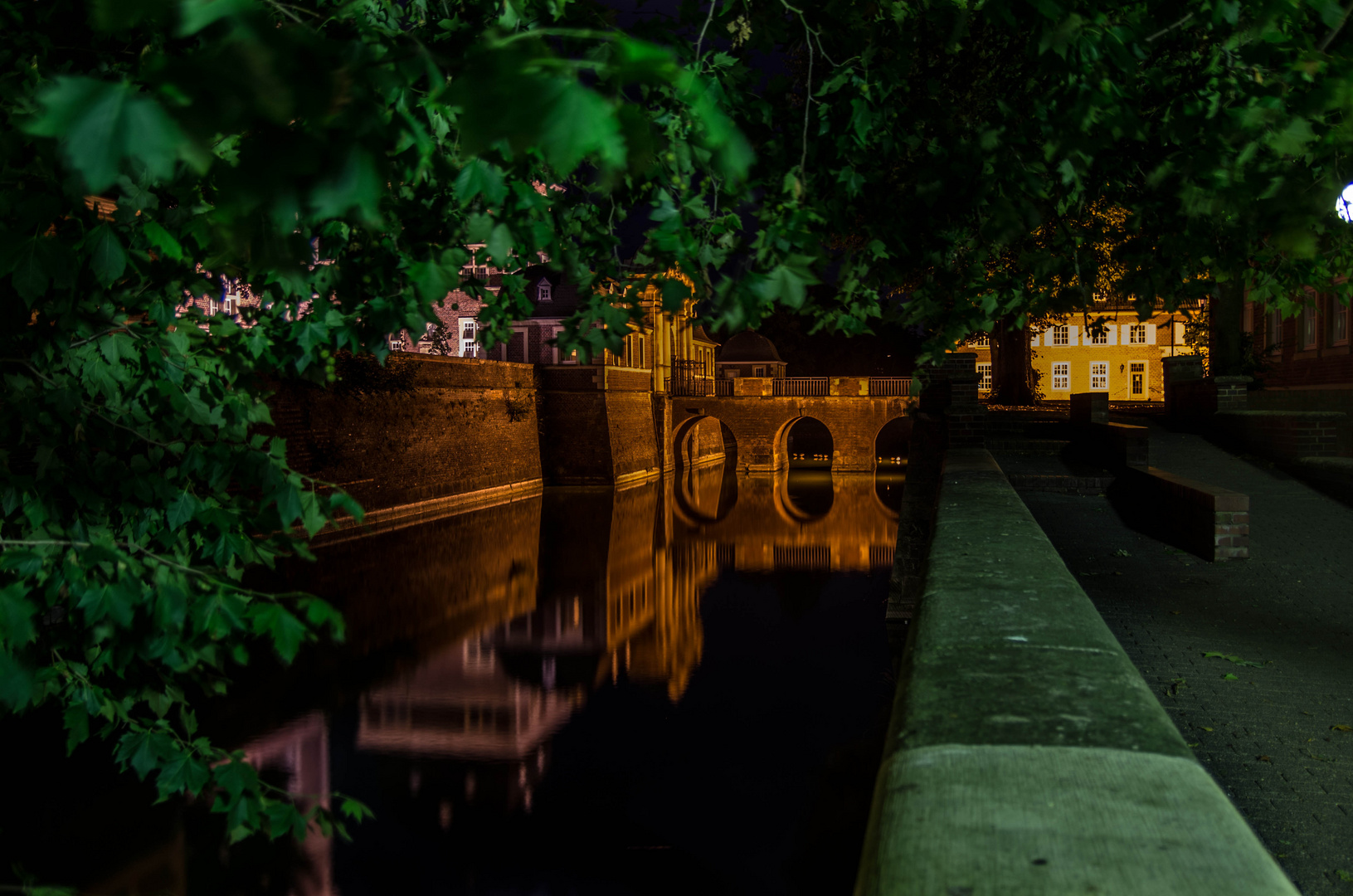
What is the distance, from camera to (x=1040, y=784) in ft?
4.91

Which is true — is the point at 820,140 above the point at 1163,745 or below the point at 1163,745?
above

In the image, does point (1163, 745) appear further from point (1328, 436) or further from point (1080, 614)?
point (1328, 436)

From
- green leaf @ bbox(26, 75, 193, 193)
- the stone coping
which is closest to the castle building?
the stone coping

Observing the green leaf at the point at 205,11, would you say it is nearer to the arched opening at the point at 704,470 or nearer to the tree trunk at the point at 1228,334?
the tree trunk at the point at 1228,334

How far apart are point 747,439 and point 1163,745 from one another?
4140 centimetres

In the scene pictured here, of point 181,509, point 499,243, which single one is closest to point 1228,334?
point 499,243

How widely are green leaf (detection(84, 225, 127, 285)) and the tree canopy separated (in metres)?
0.01

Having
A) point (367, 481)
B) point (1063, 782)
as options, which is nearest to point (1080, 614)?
point (1063, 782)

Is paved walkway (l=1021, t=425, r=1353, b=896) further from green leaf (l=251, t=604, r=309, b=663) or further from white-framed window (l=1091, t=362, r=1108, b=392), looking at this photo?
white-framed window (l=1091, t=362, r=1108, b=392)

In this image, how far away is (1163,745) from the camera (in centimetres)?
164

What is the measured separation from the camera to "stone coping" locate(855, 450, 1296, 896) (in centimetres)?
123

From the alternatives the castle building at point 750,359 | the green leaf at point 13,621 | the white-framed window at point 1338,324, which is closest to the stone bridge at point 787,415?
the castle building at point 750,359

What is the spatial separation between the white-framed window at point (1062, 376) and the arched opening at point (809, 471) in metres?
10.8

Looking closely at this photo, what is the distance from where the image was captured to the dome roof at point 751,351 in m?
51.5
